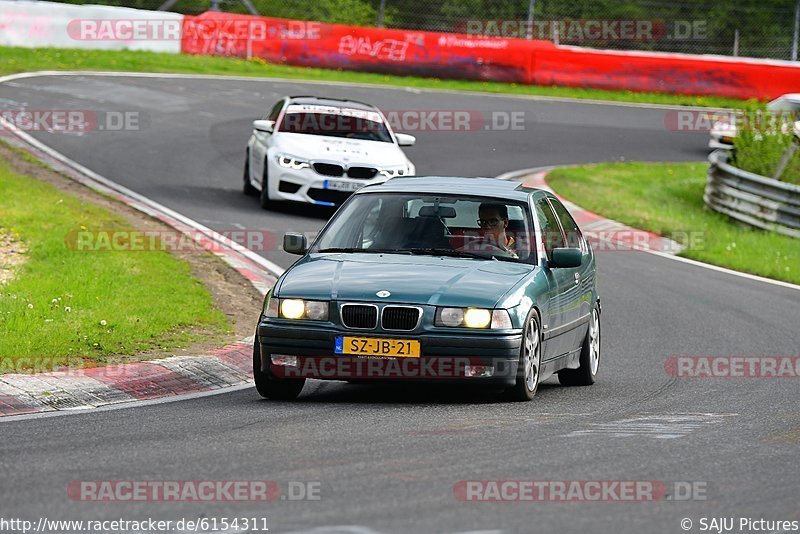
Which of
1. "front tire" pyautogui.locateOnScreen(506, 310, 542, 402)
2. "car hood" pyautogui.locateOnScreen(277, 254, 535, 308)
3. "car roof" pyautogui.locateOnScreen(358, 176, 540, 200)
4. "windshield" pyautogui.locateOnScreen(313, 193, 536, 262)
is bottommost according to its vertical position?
"front tire" pyautogui.locateOnScreen(506, 310, 542, 402)

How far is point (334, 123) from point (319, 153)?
1.14m

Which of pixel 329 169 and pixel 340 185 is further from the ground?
pixel 329 169

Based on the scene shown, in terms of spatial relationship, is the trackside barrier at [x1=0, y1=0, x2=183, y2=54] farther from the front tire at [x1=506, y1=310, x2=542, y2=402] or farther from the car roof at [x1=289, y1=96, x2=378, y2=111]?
the front tire at [x1=506, y1=310, x2=542, y2=402]

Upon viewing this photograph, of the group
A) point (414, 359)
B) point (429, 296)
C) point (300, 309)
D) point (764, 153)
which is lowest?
point (764, 153)

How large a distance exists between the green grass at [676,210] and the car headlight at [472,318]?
10.2 m

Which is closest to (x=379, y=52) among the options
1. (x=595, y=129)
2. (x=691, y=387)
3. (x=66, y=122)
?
(x=595, y=129)

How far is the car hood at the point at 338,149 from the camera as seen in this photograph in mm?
19641

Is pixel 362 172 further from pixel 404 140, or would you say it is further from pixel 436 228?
pixel 436 228

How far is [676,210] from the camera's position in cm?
2431

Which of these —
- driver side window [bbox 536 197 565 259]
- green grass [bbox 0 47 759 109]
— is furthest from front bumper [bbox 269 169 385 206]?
green grass [bbox 0 47 759 109]

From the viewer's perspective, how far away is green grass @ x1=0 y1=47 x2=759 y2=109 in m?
33.9

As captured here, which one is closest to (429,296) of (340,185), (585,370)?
(585,370)

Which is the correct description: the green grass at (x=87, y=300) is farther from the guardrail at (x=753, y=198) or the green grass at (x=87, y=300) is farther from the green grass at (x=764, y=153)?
the green grass at (x=764, y=153)

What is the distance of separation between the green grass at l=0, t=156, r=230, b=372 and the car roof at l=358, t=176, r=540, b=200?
1.92 m
